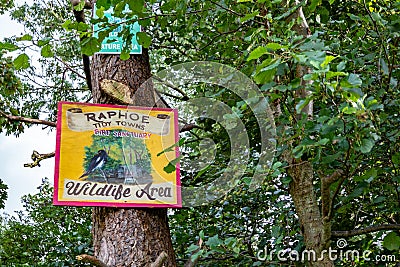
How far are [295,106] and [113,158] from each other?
2.01 ft

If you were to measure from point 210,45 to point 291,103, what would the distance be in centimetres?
72

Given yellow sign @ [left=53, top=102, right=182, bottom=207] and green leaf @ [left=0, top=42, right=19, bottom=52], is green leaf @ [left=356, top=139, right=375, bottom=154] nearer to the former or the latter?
yellow sign @ [left=53, top=102, right=182, bottom=207]

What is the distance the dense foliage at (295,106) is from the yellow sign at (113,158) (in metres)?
0.16

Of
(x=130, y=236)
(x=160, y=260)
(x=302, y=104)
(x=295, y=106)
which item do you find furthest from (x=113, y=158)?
(x=302, y=104)

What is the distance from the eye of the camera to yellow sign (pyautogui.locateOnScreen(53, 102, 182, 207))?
59.4 inches

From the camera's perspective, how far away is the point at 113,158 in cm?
157

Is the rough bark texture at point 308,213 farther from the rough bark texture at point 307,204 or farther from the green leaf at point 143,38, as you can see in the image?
the green leaf at point 143,38

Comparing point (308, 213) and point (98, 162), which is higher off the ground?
point (98, 162)

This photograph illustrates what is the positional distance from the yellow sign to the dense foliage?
16 cm

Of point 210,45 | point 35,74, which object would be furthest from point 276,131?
point 35,74

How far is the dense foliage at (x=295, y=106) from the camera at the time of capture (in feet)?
3.27

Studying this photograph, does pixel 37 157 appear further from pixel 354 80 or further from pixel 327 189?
pixel 354 80

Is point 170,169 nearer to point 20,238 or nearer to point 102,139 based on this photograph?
point 102,139

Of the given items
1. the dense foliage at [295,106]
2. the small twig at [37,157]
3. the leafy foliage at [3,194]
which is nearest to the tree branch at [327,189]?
the dense foliage at [295,106]
